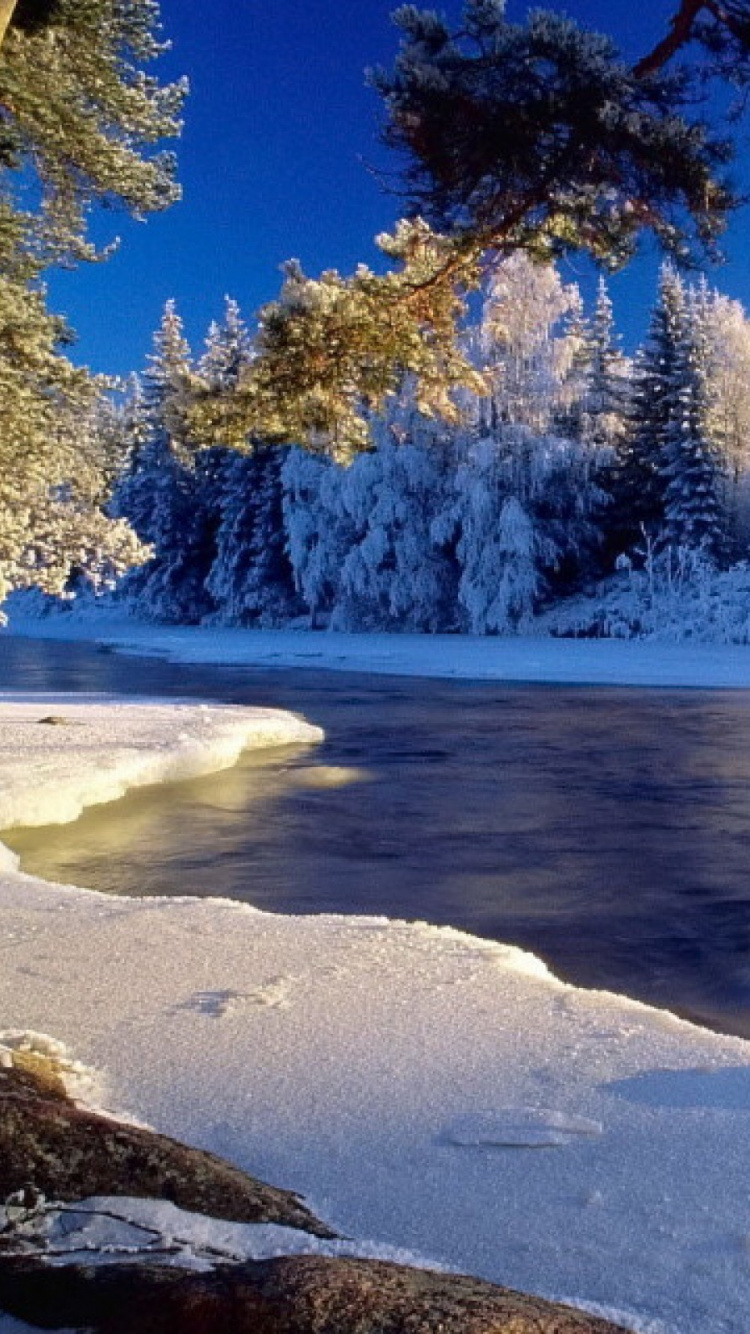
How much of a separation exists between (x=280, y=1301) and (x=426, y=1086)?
7.12ft

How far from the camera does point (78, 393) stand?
875cm

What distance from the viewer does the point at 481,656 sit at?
3441cm

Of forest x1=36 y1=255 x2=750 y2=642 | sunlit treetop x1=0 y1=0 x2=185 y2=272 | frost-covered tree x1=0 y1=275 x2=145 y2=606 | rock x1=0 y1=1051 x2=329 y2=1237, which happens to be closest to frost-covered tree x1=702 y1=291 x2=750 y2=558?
forest x1=36 y1=255 x2=750 y2=642

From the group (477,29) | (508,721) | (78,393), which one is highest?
(477,29)

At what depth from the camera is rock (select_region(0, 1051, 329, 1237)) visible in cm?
259

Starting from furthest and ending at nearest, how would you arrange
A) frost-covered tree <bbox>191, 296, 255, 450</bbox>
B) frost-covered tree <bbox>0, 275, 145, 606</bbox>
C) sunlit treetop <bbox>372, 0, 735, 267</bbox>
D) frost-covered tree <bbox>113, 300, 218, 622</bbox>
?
frost-covered tree <bbox>113, 300, 218, 622</bbox> → frost-covered tree <bbox>0, 275, 145, 606</bbox> → frost-covered tree <bbox>191, 296, 255, 450</bbox> → sunlit treetop <bbox>372, 0, 735, 267</bbox>

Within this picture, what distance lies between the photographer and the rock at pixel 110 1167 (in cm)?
259

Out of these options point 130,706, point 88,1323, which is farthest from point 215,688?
point 88,1323

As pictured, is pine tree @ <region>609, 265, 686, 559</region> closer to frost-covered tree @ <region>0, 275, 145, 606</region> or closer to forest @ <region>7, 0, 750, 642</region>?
forest @ <region>7, 0, 750, 642</region>

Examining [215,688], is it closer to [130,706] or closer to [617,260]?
[130,706]

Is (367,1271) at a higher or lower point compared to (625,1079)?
higher

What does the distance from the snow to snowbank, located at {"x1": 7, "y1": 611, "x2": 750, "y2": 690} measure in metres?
24.1

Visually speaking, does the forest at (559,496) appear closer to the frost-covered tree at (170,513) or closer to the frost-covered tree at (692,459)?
the frost-covered tree at (692,459)

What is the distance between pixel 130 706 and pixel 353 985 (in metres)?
15.5
